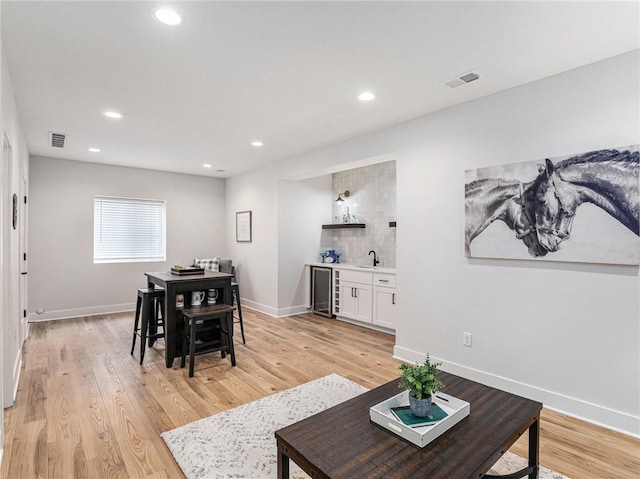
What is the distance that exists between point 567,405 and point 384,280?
245cm

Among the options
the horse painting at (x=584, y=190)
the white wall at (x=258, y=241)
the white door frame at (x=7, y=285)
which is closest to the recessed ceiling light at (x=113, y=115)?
the white door frame at (x=7, y=285)

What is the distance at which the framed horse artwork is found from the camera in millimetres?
2305

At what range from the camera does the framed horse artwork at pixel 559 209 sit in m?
2.30

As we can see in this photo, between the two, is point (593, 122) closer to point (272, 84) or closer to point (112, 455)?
point (272, 84)

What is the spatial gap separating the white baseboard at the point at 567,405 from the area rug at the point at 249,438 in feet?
2.71

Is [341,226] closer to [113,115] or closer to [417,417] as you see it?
[113,115]

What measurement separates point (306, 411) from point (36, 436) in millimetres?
1809

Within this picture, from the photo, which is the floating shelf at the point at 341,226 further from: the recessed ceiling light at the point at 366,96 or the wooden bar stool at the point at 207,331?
the recessed ceiling light at the point at 366,96

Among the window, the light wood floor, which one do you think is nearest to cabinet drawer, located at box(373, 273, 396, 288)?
the light wood floor

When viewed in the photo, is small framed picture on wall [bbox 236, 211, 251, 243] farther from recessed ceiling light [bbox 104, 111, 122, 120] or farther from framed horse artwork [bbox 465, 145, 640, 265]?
framed horse artwork [bbox 465, 145, 640, 265]

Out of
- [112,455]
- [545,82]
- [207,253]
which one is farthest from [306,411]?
[207,253]

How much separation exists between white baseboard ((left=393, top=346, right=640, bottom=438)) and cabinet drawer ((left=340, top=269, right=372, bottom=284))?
1.87 metres

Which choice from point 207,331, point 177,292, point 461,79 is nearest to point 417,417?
point 461,79

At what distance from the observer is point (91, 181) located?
18.8 feet
